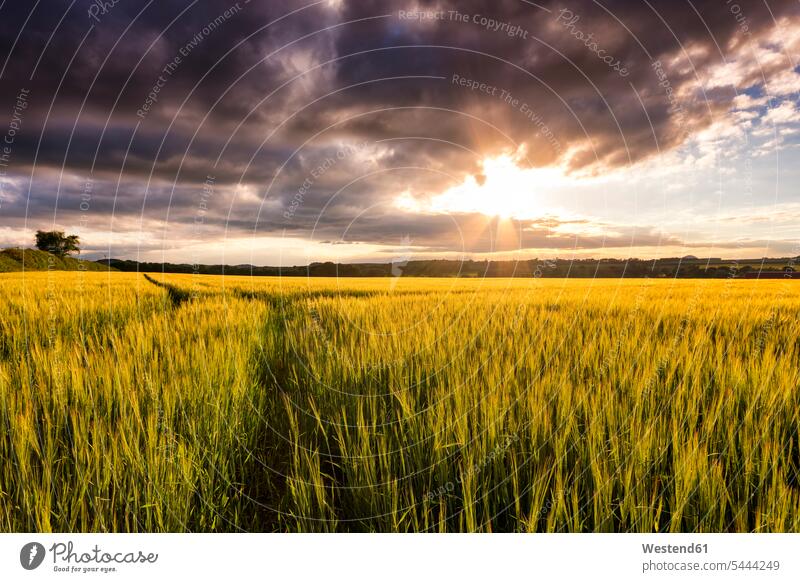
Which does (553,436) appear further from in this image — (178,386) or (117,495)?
(178,386)

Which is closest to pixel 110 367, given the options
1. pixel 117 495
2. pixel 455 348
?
pixel 117 495

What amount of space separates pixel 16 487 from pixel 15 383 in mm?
1474

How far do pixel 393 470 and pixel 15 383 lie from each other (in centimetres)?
314

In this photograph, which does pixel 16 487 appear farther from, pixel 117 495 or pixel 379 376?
pixel 379 376

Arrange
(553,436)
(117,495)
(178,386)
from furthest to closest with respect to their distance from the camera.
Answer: (178,386), (553,436), (117,495)

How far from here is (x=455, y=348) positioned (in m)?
3.76

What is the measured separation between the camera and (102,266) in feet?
201

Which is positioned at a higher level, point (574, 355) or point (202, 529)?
point (574, 355)
